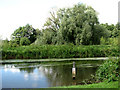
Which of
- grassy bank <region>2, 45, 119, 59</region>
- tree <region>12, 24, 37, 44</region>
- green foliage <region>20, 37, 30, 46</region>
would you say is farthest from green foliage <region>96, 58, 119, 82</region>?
tree <region>12, 24, 37, 44</region>

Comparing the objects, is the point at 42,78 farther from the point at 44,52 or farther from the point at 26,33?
the point at 26,33

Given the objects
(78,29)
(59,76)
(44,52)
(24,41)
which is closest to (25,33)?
(24,41)

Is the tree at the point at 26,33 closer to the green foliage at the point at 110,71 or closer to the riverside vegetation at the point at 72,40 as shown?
the riverside vegetation at the point at 72,40

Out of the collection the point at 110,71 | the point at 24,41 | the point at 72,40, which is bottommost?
the point at 110,71

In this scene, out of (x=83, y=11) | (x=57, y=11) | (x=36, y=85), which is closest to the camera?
(x=36, y=85)

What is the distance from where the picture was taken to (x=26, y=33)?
42688mm

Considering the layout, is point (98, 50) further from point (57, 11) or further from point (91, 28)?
point (57, 11)

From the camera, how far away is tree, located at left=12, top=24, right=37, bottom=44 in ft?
139

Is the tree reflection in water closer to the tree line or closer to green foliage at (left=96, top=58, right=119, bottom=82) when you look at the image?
green foliage at (left=96, top=58, right=119, bottom=82)

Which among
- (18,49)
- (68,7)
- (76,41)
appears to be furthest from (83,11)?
(18,49)

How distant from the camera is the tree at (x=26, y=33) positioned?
4234cm

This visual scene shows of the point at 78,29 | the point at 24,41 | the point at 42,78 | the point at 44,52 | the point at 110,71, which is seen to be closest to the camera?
the point at 110,71

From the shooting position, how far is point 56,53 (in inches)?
819

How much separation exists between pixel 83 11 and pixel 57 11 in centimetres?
524
